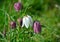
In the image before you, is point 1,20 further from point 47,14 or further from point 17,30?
point 47,14

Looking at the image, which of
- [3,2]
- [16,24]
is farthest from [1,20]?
[3,2]

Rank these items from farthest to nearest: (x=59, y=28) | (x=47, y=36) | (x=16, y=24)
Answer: (x=59, y=28)
(x=47, y=36)
(x=16, y=24)

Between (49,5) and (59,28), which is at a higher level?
(49,5)

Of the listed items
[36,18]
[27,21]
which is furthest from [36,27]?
[36,18]

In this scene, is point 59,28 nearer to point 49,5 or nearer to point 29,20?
point 49,5

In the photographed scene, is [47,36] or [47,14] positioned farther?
[47,14]

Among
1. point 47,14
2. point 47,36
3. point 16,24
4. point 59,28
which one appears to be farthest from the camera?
point 47,14

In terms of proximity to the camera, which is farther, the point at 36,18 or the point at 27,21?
the point at 36,18

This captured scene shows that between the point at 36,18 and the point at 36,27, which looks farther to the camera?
the point at 36,18

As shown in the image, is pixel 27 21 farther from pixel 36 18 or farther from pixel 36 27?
pixel 36 18
